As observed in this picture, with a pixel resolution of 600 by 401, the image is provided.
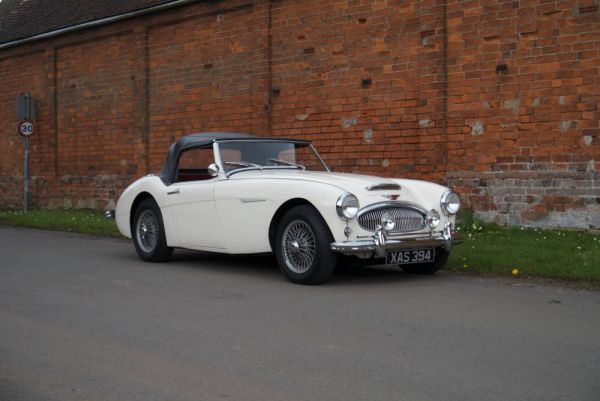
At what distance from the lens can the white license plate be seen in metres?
8.06

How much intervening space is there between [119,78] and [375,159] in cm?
853

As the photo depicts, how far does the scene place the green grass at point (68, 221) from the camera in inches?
600

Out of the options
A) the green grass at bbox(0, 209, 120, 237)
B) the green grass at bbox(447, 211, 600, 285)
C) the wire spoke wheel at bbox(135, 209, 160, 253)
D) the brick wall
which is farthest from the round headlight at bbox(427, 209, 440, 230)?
the green grass at bbox(0, 209, 120, 237)

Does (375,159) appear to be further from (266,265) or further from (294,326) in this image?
(294,326)

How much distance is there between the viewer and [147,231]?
10.4 m

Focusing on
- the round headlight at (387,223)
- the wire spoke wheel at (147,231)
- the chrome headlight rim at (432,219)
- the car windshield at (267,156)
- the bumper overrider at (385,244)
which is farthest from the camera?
the wire spoke wheel at (147,231)

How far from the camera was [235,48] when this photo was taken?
17.4m

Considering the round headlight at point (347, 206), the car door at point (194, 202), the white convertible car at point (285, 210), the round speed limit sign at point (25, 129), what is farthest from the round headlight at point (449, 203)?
the round speed limit sign at point (25, 129)

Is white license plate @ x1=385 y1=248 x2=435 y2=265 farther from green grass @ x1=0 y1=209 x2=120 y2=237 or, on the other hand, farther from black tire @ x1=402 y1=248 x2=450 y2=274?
green grass @ x1=0 y1=209 x2=120 y2=237

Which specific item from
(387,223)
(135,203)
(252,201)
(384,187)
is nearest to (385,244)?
(387,223)

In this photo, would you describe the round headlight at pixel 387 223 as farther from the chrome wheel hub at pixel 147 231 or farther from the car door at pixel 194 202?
the chrome wheel hub at pixel 147 231

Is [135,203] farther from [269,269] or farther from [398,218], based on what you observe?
[398,218]

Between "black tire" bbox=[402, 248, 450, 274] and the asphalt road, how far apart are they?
105 mm

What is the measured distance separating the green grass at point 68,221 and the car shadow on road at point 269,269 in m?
4.16
